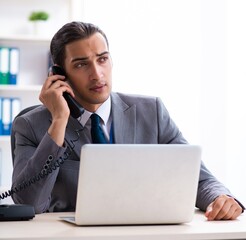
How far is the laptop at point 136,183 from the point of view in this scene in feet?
5.05

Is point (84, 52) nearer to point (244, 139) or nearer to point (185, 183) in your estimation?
point (185, 183)

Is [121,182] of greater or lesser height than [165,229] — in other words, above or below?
above

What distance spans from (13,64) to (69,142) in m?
2.11

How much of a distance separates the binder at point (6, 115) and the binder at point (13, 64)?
159 mm

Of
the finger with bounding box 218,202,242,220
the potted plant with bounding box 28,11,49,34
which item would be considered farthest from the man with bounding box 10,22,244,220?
the potted plant with bounding box 28,11,49,34

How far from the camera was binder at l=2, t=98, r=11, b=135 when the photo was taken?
4.14 meters

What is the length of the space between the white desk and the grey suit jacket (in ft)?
1.13

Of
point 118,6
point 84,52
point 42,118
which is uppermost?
point 118,6

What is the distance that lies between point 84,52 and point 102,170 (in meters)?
0.88

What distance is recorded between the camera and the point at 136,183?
1573 mm

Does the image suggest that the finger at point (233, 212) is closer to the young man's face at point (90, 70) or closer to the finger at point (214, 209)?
the finger at point (214, 209)

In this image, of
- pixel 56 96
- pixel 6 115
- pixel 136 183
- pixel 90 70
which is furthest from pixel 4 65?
pixel 136 183

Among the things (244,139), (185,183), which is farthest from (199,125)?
(185,183)

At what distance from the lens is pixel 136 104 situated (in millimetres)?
2420
